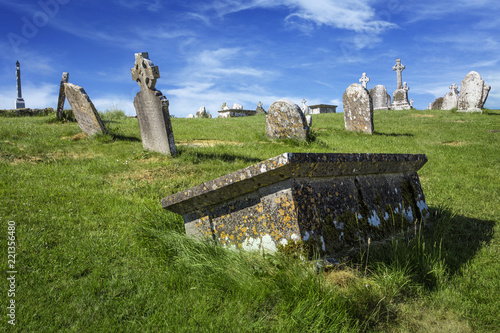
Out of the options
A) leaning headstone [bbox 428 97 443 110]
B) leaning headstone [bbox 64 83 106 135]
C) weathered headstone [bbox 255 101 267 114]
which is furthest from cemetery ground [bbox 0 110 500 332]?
leaning headstone [bbox 428 97 443 110]

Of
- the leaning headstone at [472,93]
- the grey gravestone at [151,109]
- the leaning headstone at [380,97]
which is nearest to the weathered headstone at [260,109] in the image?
the leaning headstone at [380,97]

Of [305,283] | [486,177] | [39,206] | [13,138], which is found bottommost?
[486,177]

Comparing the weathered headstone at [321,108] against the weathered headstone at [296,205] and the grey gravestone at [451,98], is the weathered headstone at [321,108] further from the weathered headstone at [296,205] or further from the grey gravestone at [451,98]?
the weathered headstone at [296,205]

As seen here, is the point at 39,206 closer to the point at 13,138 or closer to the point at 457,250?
the point at 457,250

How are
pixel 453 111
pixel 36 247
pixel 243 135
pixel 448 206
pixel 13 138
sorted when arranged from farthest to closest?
pixel 453 111 → pixel 243 135 → pixel 13 138 → pixel 448 206 → pixel 36 247

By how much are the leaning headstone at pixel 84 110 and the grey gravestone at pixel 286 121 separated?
5384mm

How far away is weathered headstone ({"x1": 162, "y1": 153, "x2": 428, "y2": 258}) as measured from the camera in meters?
2.97

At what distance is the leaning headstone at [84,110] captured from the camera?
10.9m

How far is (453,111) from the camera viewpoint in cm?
2398

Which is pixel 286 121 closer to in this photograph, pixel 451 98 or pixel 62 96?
pixel 62 96

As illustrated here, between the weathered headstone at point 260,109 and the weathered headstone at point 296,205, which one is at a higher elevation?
the weathered headstone at point 260,109

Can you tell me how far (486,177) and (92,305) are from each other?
8.58 metres

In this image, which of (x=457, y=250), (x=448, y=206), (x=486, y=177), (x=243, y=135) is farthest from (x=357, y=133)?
(x=457, y=250)

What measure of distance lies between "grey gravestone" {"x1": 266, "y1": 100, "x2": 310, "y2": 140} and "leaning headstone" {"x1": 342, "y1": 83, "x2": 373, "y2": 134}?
4.21 metres
